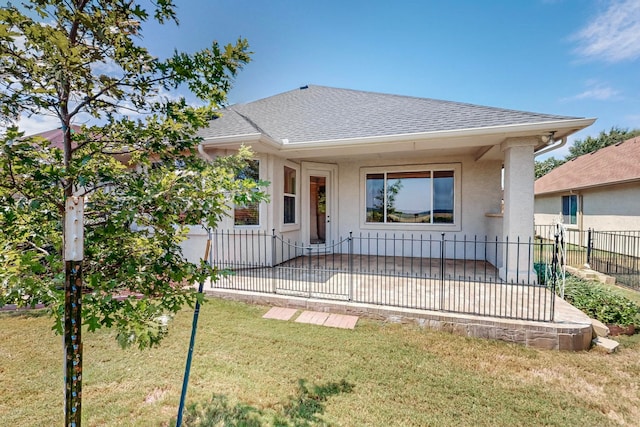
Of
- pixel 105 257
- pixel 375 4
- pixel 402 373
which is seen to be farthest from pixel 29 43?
pixel 375 4

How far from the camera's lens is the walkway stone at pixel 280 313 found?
15.6ft

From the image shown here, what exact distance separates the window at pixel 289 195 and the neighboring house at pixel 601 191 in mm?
8217

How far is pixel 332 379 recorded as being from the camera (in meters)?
3.07

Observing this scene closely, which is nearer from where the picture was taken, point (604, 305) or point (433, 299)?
point (604, 305)

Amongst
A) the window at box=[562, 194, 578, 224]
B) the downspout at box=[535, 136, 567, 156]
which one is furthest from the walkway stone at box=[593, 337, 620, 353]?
the window at box=[562, 194, 578, 224]

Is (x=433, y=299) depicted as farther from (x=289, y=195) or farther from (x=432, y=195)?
(x=289, y=195)

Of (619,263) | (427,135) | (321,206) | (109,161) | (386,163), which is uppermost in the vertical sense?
(427,135)

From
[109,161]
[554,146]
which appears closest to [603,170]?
[554,146]

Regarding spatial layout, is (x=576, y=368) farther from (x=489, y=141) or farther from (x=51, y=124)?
(x=51, y=124)

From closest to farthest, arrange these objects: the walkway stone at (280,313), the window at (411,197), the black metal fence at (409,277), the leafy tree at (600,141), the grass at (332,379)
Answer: the grass at (332,379) < the black metal fence at (409,277) < the walkway stone at (280,313) < the window at (411,197) < the leafy tree at (600,141)

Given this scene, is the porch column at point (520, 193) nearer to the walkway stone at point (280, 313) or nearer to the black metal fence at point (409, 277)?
the black metal fence at point (409, 277)

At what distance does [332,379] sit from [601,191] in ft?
53.9

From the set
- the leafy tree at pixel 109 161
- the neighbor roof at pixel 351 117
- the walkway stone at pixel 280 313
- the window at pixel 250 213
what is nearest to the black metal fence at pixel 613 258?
the neighbor roof at pixel 351 117

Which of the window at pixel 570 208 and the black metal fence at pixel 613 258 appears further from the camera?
the window at pixel 570 208
